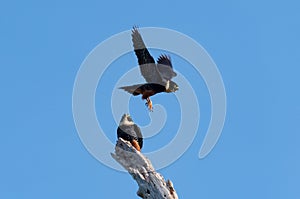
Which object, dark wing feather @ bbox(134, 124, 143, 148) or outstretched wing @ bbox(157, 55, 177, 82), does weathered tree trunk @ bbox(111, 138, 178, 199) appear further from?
outstretched wing @ bbox(157, 55, 177, 82)

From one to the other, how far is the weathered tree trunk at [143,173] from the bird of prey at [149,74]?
5.75 feet

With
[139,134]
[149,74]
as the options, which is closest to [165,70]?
[149,74]

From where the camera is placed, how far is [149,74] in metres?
15.3

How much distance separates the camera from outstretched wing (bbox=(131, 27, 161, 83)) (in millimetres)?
15094

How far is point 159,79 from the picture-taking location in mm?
15258

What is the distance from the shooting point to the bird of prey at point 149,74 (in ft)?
49.5

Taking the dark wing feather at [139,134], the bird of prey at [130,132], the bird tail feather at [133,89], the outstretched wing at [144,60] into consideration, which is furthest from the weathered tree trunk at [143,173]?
the outstretched wing at [144,60]

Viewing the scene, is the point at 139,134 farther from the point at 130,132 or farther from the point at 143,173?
the point at 143,173

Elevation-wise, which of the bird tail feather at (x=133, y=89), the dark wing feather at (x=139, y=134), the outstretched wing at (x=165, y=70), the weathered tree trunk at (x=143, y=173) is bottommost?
the weathered tree trunk at (x=143, y=173)

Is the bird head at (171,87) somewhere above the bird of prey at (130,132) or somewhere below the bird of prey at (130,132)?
above

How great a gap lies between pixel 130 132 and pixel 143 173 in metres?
1.13

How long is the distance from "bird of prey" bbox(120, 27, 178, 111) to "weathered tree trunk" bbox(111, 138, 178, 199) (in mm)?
1753

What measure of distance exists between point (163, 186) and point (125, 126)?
1699mm

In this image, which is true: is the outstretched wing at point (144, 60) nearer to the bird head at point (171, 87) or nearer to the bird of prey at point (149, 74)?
the bird of prey at point (149, 74)
